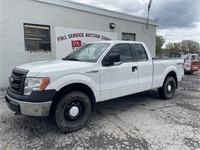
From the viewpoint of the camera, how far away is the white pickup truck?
10.9 ft

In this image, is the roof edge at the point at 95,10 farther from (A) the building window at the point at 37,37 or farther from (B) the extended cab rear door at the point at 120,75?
(B) the extended cab rear door at the point at 120,75

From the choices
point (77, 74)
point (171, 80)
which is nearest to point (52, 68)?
point (77, 74)

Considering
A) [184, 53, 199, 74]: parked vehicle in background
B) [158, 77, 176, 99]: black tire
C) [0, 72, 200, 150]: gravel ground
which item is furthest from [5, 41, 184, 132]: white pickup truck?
[184, 53, 199, 74]: parked vehicle in background

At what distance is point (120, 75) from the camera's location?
4.50 metres

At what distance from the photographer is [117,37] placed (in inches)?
433

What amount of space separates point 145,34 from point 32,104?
35.3 feet

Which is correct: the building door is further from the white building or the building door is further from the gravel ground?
the gravel ground

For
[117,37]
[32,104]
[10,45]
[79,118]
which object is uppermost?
[117,37]

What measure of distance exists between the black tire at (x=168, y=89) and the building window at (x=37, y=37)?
534 cm

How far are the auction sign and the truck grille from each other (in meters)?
5.04

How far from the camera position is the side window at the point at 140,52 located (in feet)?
17.0

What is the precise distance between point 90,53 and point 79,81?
1078mm

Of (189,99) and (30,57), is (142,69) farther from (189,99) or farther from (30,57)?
(30,57)

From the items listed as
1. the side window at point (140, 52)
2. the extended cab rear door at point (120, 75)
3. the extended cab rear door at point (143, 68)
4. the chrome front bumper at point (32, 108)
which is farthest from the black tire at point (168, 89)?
the chrome front bumper at point (32, 108)
